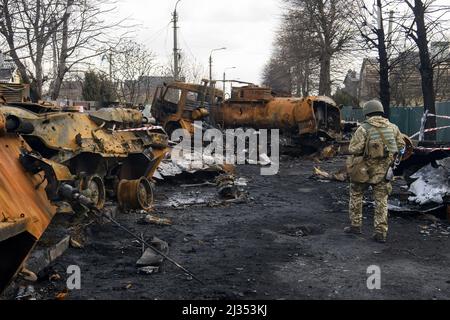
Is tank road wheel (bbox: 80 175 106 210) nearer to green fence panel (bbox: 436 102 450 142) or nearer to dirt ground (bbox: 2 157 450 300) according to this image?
dirt ground (bbox: 2 157 450 300)

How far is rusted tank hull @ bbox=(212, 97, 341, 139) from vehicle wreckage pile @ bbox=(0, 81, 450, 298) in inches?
1.3

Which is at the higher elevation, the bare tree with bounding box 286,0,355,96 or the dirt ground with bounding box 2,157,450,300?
the bare tree with bounding box 286,0,355,96

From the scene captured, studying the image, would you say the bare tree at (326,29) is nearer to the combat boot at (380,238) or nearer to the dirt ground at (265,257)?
the dirt ground at (265,257)

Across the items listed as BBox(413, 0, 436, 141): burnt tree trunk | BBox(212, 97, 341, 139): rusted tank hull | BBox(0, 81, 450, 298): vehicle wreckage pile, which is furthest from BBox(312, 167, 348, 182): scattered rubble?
BBox(413, 0, 436, 141): burnt tree trunk

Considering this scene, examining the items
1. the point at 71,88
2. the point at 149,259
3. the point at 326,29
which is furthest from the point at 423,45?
the point at 326,29

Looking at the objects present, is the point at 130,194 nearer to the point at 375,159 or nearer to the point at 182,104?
the point at 375,159

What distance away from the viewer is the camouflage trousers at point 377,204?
671cm

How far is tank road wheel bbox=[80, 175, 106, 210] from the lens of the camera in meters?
7.01

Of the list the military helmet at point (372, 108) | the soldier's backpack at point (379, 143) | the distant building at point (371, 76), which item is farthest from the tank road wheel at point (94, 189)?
the distant building at point (371, 76)

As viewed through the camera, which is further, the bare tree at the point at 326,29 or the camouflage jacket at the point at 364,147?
the bare tree at the point at 326,29

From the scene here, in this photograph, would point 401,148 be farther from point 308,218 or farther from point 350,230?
point 308,218

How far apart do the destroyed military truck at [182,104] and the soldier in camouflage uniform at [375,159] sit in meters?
10.9

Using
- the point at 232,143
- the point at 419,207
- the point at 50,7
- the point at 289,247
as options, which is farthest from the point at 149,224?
the point at 232,143

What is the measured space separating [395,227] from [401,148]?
113 centimetres
